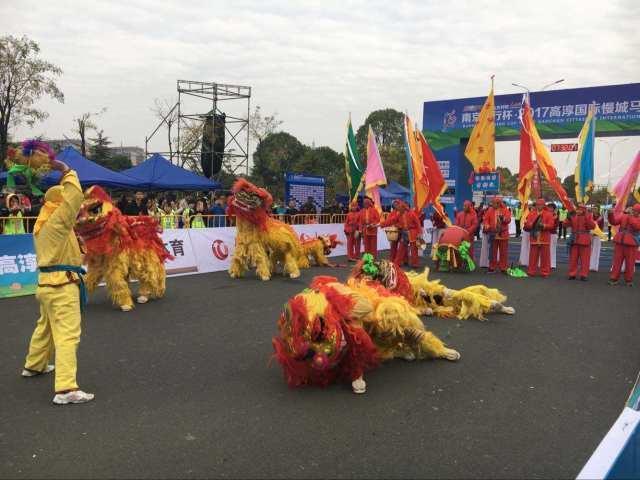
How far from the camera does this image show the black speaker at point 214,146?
71.0ft

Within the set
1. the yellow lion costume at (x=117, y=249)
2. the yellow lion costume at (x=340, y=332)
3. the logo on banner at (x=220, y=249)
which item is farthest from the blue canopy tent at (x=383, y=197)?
the yellow lion costume at (x=340, y=332)

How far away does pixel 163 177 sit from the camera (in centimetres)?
1432

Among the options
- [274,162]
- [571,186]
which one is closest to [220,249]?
[274,162]

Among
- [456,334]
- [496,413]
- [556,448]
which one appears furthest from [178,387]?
[456,334]

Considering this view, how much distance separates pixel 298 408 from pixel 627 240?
855 centimetres

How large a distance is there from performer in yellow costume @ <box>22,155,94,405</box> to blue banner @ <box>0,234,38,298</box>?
4.59m

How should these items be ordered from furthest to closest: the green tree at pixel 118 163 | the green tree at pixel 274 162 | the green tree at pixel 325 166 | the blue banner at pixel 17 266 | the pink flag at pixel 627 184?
the green tree at pixel 118 163
the green tree at pixel 274 162
the green tree at pixel 325 166
the pink flag at pixel 627 184
the blue banner at pixel 17 266

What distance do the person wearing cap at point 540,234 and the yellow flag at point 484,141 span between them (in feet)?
4.39

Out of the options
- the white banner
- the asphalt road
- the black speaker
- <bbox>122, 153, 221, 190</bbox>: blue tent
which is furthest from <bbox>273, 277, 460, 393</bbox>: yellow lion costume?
the black speaker

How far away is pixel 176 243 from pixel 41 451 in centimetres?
757

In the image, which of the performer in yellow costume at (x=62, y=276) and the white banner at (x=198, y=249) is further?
the white banner at (x=198, y=249)

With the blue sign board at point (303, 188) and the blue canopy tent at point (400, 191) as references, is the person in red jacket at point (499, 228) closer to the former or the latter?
the blue sign board at point (303, 188)

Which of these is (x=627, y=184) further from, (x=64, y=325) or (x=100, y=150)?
(x=100, y=150)

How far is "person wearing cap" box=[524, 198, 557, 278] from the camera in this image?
1076 cm
